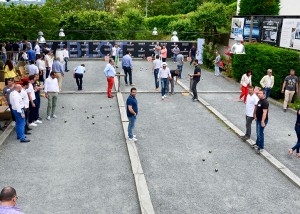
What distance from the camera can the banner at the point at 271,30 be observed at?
784 inches

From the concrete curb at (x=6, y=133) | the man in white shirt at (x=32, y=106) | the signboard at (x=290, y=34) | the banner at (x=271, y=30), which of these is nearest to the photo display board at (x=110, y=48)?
the banner at (x=271, y=30)

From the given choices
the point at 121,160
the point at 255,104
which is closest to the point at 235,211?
the point at 121,160

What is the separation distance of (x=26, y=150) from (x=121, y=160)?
305cm

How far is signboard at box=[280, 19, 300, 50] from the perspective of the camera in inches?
711

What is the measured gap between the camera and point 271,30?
2052 cm

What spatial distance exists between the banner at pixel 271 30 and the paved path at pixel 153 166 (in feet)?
20.4

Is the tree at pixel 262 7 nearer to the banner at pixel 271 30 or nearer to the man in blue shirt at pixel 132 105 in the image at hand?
the banner at pixel 271 30

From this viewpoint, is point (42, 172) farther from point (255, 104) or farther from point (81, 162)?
point (255, 104)

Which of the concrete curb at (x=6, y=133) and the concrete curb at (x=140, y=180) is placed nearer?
the concrete curb at (x=140, y=180)

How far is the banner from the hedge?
639 millimetres

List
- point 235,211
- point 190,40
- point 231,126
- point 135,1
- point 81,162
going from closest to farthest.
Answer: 1. point 235,211
2. point 81,162
3. point 231,126
4. point 190,40
5. point 135,1

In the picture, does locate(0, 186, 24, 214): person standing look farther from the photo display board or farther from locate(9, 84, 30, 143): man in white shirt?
the photo display board

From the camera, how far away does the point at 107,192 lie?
834 centimetres

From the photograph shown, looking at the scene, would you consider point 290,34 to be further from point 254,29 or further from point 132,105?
point 132,105
